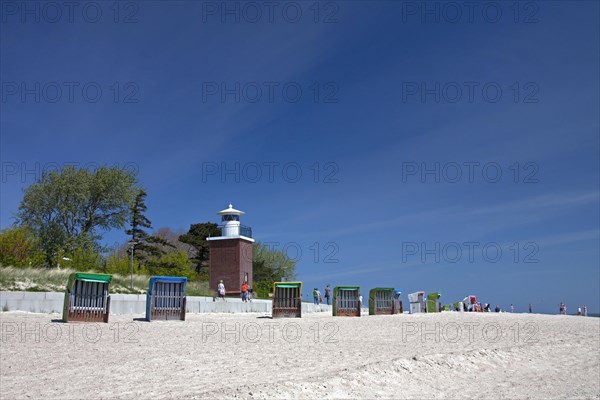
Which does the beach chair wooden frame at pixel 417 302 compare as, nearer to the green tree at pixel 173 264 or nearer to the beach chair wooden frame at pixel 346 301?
the beach chair wooden frame at pixel 346 301

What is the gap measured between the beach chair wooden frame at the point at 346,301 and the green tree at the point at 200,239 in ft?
124

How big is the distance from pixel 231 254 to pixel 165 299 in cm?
2262

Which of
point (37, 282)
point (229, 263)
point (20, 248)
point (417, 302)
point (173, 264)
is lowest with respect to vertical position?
point (417, 302)

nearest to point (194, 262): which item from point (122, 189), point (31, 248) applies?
point (122, 189)

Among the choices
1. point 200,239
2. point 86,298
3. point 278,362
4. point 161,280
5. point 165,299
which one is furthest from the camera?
point 200,239

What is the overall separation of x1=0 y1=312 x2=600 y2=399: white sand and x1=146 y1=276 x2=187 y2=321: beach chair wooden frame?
47.6 inches

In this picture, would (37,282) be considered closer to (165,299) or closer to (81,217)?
(165,299)

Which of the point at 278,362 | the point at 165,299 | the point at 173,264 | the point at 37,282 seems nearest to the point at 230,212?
the point at 173,264

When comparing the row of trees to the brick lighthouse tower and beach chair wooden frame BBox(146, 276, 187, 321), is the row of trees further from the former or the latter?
beach chair wooden frame BBox(146, 276, 187, 321)

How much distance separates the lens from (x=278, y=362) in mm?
12633

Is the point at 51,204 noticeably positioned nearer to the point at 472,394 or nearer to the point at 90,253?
the point at 90,253

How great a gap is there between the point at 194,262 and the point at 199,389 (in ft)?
184

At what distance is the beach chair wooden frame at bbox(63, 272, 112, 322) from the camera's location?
58.2 ft

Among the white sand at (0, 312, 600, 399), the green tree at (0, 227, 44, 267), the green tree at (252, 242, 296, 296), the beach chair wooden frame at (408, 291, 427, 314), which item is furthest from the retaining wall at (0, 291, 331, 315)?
the green tree at (252, 242, 296, 296)
